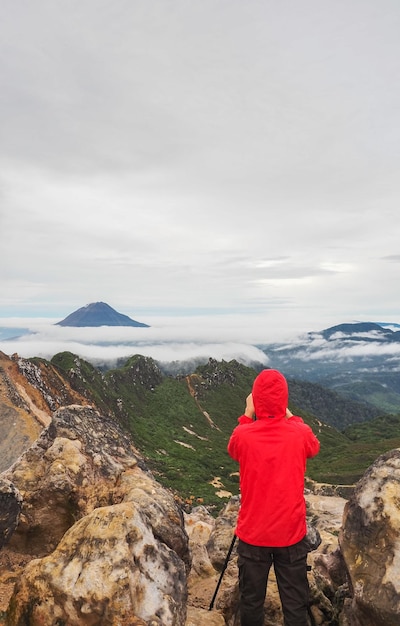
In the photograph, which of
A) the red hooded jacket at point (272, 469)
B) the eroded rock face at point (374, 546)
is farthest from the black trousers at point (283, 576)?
the eroded rock face at point (374, 546)

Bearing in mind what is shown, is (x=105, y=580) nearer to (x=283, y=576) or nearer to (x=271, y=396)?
(x=283, y=576)

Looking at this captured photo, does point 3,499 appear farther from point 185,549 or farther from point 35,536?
point 185,549

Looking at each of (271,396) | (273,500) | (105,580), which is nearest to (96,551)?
Result: (105,580)

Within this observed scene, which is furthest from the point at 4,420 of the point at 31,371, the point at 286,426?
the point at 286,426

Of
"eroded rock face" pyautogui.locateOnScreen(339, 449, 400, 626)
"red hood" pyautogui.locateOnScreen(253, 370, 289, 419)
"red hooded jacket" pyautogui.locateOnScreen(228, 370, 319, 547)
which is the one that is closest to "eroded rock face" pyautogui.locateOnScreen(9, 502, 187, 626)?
"red hooded jacket" pyautogui.locateOnScreen(228, 370, 319, 547)

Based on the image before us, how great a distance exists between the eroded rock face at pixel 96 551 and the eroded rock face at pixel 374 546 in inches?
143

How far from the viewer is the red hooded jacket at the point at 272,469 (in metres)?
7.60

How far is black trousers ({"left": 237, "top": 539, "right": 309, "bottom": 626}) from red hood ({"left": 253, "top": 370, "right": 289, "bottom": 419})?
2.62m

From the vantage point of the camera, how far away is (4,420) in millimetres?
43562

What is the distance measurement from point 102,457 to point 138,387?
174 meters

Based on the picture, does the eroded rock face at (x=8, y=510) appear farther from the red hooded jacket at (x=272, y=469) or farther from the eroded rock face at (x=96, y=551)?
the red hooded jacket at (x=272, y=469)

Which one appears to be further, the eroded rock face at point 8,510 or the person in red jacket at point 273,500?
the eroded rock face at point 8,510

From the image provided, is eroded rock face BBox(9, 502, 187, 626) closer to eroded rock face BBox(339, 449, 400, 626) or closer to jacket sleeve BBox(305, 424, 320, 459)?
eroded rock face BBox(339, 449, 400, 626)

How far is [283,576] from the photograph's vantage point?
7.86 metres
